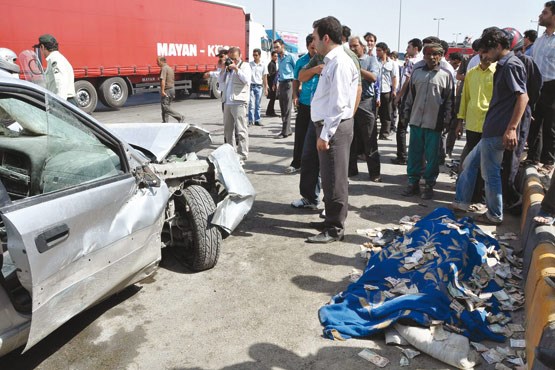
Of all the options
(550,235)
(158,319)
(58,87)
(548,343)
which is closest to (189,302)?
(158,319)

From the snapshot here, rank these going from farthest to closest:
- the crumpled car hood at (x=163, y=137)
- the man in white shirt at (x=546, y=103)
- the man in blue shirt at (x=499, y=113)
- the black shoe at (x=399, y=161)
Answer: the black shoe at (x=399, y=161)
the man in white shirt at (x=546, y=103)
the man in blue shirt at (x=499, y=113)
the crumpled car hood at (x=163, y=137)

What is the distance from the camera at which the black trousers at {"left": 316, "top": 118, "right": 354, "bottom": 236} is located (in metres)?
4.12

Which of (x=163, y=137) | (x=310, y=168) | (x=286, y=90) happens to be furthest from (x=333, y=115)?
(x=286, y=90)

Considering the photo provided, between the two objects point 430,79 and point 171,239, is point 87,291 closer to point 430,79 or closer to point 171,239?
point 171,239

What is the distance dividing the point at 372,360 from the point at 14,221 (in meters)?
2.03

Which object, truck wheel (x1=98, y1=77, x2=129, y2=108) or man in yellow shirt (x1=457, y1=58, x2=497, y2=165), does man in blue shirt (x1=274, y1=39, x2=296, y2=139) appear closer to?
man in yellow shirt (x1=457, y1=58, x2=497, y2=165)

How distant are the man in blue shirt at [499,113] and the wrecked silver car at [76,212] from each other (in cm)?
254

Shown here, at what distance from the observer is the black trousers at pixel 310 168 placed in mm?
4766

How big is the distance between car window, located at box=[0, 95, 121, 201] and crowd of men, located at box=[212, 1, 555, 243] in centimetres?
194

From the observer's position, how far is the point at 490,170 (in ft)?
14.8

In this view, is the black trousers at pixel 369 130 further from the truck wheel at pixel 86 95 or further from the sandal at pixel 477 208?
the truck wheel at pixel 86 95

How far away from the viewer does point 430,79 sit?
17.9ft

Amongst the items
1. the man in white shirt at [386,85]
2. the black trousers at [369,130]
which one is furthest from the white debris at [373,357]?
the man in white shirt at [386,85]

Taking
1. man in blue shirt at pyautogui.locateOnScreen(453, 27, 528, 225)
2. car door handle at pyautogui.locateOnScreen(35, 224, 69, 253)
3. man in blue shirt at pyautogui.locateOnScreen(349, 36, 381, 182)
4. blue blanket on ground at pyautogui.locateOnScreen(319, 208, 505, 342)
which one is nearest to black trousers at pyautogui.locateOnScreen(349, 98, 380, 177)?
man in blue shirt at pyautogui.locateOnScreen(349, 36, 381, 182)
